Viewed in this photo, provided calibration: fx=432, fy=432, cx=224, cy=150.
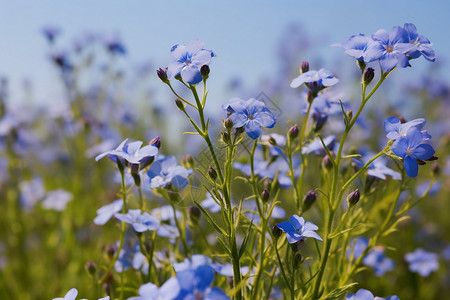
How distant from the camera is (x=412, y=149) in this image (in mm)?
1297

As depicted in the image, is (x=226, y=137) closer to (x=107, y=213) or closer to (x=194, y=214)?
(x=194, y=214)

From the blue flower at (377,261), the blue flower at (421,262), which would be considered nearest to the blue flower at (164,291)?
the blue flower at (377,261)

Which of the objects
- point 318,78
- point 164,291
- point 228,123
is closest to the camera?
point 164,291

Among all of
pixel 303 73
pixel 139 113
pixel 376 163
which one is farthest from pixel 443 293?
pixel 139 113

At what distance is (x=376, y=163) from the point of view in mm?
1831

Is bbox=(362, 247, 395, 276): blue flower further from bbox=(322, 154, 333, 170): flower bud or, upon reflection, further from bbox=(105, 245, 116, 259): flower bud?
bbox=(105, 245, 116, 259): flower bud

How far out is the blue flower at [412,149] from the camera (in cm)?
127

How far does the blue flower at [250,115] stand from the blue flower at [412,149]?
0.38 meters

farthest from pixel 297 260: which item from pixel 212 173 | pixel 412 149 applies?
pixel 412 149

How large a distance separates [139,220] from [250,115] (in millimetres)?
587

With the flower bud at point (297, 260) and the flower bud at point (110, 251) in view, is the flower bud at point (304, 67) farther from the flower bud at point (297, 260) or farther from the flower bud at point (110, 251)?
the flower bud at point (110, 251)

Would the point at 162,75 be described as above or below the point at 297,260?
above

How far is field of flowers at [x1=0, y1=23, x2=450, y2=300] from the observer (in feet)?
4.29

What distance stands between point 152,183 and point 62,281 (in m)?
2.06
